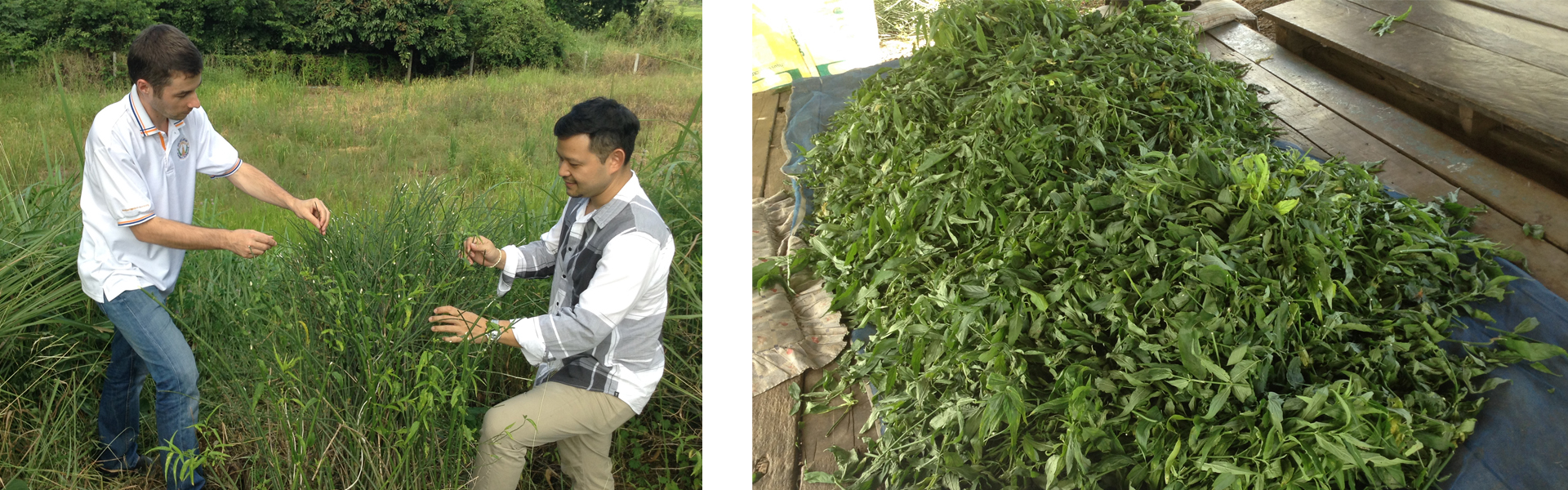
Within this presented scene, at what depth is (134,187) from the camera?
1.40 m

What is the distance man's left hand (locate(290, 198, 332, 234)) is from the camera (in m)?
1.54

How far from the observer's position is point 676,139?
1804 mm

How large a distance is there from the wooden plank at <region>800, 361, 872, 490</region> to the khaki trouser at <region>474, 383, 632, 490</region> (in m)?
0.45

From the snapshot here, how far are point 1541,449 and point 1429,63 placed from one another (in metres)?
0.89

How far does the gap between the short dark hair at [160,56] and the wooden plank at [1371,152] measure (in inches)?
98.5

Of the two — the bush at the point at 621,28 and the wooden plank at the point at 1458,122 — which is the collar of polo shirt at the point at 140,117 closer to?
the bush at the point at 621,28

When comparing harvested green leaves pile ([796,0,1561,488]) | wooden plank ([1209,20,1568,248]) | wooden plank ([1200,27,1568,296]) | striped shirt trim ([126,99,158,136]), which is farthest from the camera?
wooden plank ([1209,20,1568,248])

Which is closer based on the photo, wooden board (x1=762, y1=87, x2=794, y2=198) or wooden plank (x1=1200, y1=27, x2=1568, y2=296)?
wooden plank (x1=1200, y1=27, x2=1568, y2=296)

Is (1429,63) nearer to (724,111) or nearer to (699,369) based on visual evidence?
(724,111)

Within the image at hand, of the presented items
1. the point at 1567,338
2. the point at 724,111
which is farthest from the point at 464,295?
the point at 1567,338

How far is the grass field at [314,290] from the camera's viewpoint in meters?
1.51

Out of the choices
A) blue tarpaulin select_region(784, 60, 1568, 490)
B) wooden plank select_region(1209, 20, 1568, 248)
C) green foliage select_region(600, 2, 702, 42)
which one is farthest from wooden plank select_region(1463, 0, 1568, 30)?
green foliage select_region(600, 2, 702, 42)

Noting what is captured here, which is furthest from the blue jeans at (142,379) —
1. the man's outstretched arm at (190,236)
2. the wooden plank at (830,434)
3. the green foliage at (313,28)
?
the wooden plank at (830,434)

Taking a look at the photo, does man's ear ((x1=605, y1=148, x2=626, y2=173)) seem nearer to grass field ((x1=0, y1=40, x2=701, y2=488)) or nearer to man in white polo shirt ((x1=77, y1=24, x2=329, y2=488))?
grass field ((x1=0, y1=40, x2=701, y2=488))
